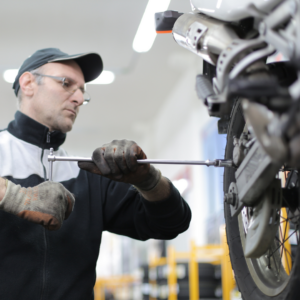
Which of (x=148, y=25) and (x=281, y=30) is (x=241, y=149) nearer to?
(x=281, y=30)

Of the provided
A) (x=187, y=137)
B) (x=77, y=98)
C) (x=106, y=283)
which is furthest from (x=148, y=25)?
(x=106, y=283)

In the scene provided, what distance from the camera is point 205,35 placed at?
962 millimetres

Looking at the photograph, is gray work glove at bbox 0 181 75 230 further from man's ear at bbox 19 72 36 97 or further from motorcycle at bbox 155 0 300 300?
man's ear at bbox 19 72 36 97

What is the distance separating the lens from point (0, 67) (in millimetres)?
5914

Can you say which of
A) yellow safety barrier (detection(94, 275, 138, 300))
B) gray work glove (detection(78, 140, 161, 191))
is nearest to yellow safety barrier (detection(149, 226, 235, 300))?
gray work glove (detection(78, 140, 161, 191))

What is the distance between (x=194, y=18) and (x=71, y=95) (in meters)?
0.89

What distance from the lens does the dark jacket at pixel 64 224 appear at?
1.36 m

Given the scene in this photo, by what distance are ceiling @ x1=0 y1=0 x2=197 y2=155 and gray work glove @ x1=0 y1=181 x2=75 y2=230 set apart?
3585 mm

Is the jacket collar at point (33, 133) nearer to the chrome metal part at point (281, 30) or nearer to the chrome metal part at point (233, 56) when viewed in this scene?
the chrome metal part at point (233, 56)

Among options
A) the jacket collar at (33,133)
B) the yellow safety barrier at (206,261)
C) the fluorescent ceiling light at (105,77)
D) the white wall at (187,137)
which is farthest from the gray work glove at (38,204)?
the fluorescent ceiling light at (105,77)

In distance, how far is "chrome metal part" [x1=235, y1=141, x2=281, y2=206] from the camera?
843mm

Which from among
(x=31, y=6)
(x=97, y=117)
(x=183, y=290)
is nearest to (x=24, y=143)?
(x=183, y=290)

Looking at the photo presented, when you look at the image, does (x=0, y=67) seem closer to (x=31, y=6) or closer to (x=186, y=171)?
(x=31, y=6)

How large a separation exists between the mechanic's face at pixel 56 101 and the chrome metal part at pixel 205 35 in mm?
785
